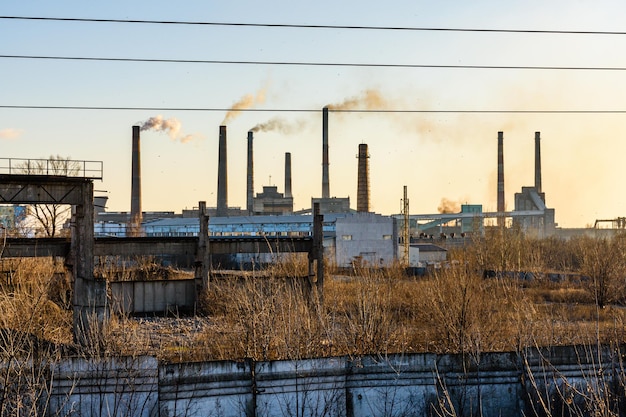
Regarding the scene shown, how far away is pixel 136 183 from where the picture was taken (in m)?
44.8

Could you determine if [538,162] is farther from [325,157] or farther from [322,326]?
[322,326]

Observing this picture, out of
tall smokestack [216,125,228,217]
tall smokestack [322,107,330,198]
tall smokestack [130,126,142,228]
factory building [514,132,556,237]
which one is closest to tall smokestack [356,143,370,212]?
tall smokestack [322,107,330,198]

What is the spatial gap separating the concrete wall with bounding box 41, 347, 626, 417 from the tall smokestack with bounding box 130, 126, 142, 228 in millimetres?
36545

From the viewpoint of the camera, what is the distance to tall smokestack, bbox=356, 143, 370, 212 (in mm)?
52125

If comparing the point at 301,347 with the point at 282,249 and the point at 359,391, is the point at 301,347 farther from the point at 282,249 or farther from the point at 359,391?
the point at 282,249

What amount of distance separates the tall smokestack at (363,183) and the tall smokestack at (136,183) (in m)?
16.5

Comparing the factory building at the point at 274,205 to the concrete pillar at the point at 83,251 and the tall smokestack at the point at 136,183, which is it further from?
the concrete pillar at the point at 83,251

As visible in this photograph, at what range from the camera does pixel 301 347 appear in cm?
995

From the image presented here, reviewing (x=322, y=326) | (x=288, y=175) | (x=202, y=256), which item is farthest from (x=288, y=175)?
(x=322, y=326)

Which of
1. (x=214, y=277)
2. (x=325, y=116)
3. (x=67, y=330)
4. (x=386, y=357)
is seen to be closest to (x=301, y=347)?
(x=386, y=357)

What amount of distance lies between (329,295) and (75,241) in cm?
948

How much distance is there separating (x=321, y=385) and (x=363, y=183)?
4426 cm

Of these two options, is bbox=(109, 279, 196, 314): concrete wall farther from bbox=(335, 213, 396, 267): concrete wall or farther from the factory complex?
bbox=(335, 213, 396, 267): concrete wall

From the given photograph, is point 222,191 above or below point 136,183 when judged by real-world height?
below
